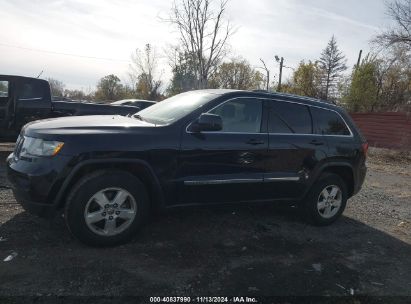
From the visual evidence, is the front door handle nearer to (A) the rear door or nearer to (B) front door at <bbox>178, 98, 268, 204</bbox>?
(B) front door at <bbox>178, 98, 268, 204</bbox>

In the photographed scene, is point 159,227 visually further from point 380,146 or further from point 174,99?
point 380,146

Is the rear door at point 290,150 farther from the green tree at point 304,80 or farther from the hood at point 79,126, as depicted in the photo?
the green tree at point 304,80

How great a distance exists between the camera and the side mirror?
439 cm

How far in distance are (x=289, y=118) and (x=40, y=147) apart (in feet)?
9.98

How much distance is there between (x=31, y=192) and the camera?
13.0 ft

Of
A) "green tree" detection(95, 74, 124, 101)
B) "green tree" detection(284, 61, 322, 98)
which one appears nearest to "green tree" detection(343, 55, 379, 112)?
"green tree" detection(284, 61, 322, 98)

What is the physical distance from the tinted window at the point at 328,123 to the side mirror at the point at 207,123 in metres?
1.76

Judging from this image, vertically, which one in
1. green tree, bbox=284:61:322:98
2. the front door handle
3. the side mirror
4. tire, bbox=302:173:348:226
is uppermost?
green tree, bbox=284:61:322:98

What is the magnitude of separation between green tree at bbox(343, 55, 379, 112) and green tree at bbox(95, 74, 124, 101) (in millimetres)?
31925

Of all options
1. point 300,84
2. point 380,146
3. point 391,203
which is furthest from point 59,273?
point 300,84

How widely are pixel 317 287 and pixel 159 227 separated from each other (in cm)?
204

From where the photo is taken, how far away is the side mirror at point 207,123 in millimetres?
4387

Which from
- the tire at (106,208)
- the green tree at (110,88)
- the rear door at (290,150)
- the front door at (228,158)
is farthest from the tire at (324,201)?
the green tree at (110,88)

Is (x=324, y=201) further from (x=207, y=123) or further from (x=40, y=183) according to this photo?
(x=40, y=183)
